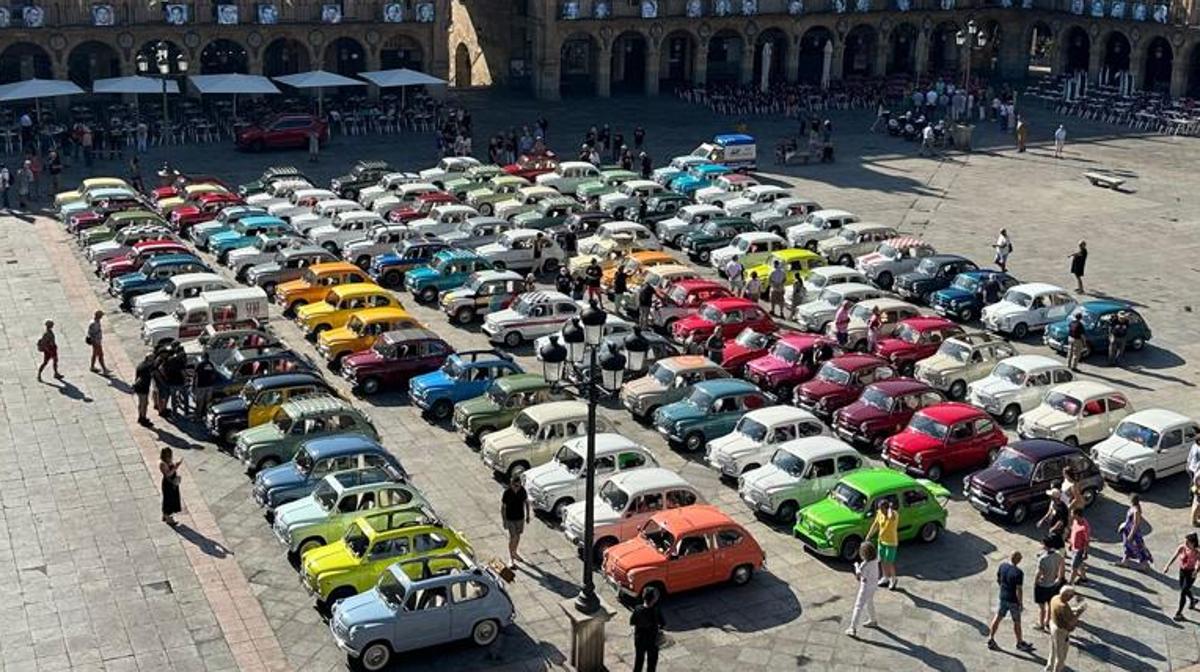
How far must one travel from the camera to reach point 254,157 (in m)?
58.3

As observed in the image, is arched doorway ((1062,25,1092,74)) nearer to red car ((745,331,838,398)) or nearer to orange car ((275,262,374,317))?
red car ((745,331,838,398))

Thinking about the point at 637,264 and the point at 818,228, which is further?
the point at 818,228

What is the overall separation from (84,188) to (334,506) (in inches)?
1149

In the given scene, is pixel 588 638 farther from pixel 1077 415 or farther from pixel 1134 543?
pixel 1077 415

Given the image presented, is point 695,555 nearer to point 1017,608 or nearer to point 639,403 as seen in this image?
point 1017,608

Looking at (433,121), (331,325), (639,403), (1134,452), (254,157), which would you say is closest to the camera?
(1134,452)

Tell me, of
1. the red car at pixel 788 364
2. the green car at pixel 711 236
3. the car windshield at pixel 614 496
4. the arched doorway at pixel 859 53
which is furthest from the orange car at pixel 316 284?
the arched doorway at pixel 859 53

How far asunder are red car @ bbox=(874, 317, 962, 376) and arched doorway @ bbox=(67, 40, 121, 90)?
145 ft

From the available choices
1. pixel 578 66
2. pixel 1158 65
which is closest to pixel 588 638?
pixel 578 66

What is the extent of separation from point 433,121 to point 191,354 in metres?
34.8

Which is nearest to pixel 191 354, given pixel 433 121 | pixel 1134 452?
pixel 1134 452

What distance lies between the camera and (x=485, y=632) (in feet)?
69.8

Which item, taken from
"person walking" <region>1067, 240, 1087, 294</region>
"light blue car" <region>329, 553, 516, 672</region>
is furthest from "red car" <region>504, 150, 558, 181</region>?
"light blue car" <region>329, 553, 516, 672</region>

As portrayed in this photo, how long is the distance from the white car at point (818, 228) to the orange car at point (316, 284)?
14.5 metres
